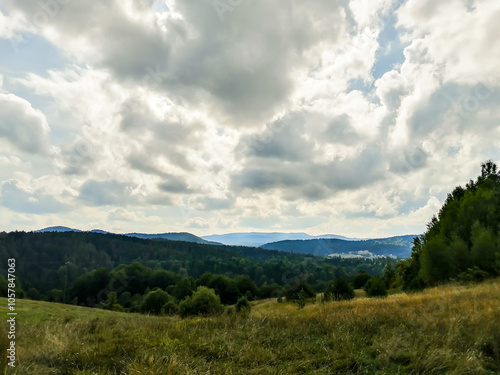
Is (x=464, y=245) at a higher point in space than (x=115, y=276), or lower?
higher

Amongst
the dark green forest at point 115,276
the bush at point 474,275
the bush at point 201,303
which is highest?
the bush at point 474,275

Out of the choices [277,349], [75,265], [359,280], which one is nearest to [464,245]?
[277,349]

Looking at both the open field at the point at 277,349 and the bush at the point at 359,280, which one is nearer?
the open field at the point at 277,349

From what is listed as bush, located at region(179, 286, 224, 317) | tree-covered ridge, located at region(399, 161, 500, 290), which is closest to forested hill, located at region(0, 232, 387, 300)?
bush, located at region(179, 286, 224, 317)

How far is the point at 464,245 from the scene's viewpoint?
3634 cm

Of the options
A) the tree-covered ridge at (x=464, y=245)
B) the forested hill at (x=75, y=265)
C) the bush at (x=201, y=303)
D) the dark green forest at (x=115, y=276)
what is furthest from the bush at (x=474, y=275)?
the forested hill at (x=75, y=265)

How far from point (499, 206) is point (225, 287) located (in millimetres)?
82946

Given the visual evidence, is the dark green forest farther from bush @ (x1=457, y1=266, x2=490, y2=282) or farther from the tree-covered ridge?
bush @ (x1=457, y1=266, x2=490, y2=282)

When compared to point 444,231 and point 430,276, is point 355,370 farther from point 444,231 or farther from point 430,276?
point 444,231

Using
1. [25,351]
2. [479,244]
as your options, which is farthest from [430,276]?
[25,351]

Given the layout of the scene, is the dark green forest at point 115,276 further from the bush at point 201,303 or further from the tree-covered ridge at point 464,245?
the bush at point 201,303

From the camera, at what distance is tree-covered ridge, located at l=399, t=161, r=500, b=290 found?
108ft

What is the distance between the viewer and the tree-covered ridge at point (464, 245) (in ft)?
108

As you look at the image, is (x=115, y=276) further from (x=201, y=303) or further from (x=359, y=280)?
(x=359, y=280)
